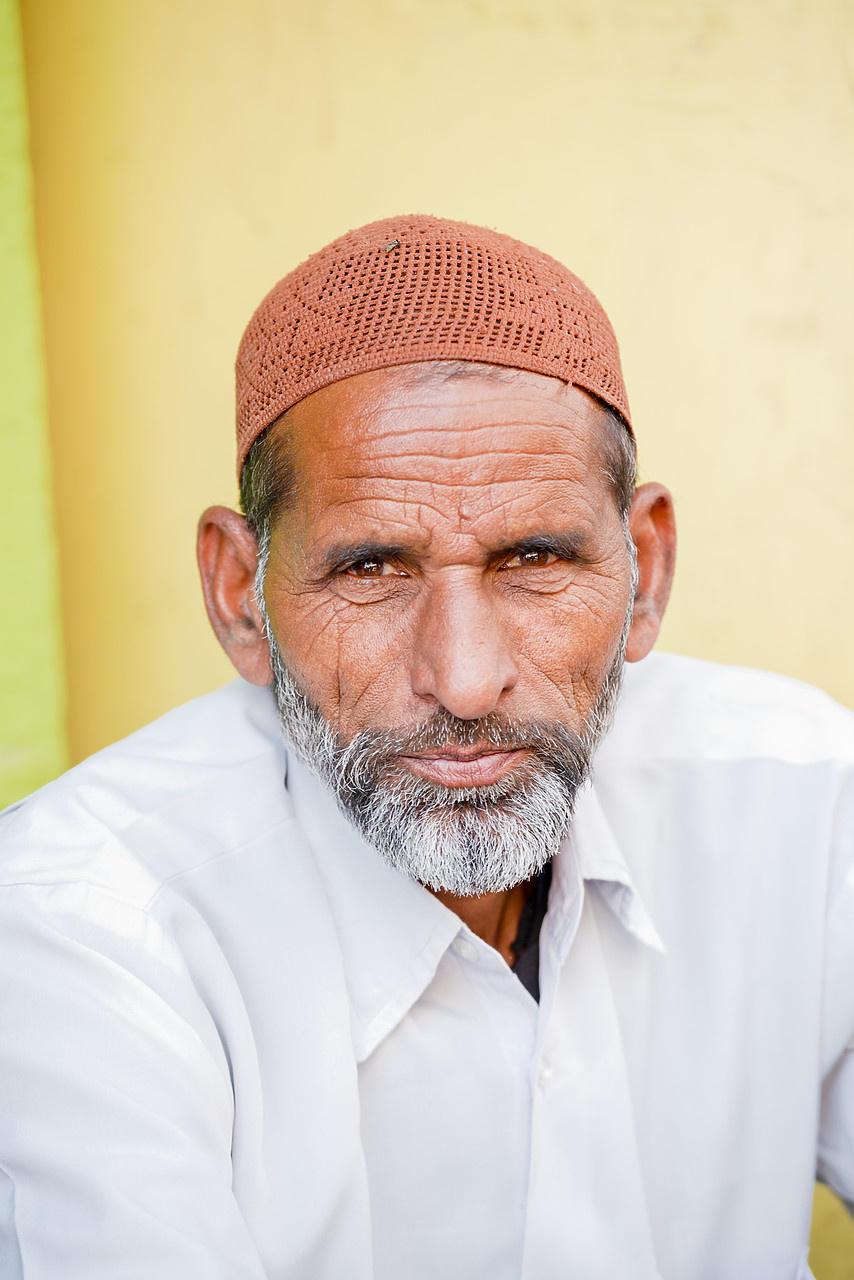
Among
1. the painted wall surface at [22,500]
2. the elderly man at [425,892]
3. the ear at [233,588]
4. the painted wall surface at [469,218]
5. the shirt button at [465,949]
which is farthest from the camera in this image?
the painted wall surface at [469,218]

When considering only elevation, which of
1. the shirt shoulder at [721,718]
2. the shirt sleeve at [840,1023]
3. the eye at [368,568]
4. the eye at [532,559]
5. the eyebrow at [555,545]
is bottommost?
the shirt sleeve at [840,1023]

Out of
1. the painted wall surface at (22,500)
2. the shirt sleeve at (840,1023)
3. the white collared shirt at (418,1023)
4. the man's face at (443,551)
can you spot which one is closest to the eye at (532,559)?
the man's face at (443,551)

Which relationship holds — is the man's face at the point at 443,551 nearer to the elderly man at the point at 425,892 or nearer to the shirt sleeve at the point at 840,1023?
the elderly man at the point at 425,892

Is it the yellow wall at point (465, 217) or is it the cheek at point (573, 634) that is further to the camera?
the yellow wall at point (465, 217)

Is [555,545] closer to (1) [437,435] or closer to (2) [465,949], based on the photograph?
Result: (1) [437,435]

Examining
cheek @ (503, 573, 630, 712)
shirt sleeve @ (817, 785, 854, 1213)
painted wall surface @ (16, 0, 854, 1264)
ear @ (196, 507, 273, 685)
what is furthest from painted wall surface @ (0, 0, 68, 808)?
shirt sleeve @ (817, 785, 854, 1213)

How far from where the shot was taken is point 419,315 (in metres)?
1.57

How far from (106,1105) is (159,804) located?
1.56ft

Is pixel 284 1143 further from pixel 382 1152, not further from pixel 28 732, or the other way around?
pixel 28 732

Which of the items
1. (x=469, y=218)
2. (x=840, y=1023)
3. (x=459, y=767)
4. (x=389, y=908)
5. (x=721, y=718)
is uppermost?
(x=469, y=218)

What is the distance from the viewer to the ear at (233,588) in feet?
5.94

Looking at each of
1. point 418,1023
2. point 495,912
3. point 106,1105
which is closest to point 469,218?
point 495,912

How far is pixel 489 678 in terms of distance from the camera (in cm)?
Result: 146

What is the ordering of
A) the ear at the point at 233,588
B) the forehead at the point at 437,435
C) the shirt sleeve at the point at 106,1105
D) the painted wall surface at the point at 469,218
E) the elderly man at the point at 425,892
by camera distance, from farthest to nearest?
the painted wall surface at the point at 469,218
the ear at the point at 233,588
the forehead at the point at 437,435
the elderly man at the point at 425,892
the shirt sleeve at the point at 106,1105
